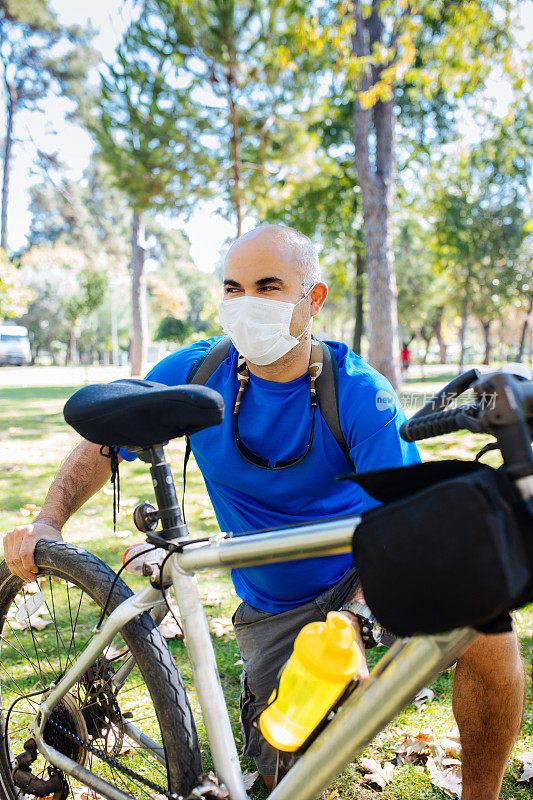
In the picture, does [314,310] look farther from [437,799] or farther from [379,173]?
[379,173]

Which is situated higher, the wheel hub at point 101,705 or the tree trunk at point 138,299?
the tree trunk at point 138,299

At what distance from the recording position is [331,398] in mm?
1942

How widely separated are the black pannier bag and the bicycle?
0.05 metres

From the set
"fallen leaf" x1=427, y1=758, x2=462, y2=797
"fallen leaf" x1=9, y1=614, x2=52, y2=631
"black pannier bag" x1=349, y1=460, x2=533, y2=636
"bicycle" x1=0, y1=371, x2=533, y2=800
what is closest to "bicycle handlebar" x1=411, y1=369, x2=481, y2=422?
"bicycle" x1=0, y1=371, x2=533, y2=800

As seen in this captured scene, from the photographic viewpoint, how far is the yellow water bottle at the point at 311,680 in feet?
3.59

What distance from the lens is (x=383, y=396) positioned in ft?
6.03

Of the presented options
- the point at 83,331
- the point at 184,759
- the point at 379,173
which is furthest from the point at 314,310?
the point at 83,331

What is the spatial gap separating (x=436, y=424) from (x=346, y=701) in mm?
555

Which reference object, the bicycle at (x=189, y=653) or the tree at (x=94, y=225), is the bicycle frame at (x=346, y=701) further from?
the tree at (x=94, y=225)

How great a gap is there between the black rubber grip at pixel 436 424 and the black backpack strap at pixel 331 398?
2.76 feet

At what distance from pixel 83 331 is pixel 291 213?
33.2 metres

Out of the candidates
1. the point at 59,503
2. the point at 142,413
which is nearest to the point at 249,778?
the point at 59,503

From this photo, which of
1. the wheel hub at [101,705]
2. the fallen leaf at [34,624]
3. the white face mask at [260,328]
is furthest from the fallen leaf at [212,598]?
the white face mask at [260,328]

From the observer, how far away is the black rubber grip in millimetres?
980
